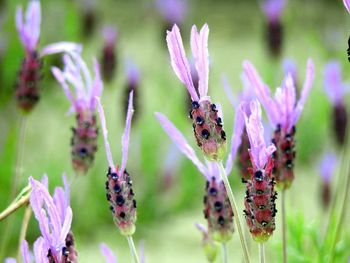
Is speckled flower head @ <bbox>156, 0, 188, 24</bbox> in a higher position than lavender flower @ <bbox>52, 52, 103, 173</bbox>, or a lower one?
higher

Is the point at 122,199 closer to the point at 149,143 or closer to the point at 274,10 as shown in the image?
the point at 274,10

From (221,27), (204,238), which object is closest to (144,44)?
(221,27)

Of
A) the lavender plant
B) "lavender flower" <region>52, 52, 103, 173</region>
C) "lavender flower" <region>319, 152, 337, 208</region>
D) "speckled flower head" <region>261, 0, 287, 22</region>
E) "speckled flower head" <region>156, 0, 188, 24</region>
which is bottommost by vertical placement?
the lavender plant

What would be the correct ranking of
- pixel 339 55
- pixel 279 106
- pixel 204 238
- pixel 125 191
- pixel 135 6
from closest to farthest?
pixel 125 191
pixel 279 106
pixel 204 238
pixel 339 55
pixel 135 6

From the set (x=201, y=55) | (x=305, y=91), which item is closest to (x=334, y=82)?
(x=305, y=91)

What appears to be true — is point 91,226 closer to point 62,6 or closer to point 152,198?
point 152,198

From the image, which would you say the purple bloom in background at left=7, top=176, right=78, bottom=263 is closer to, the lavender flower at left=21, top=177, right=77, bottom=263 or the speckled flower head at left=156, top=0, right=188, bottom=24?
the lavender flower at left=21, top=177, right=77, bottom=263

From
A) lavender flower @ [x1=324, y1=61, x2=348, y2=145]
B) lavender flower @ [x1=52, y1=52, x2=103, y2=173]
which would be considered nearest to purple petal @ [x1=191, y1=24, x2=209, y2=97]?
lavender flower @ [x1=52, y1=52, x2=103, y2=173]
